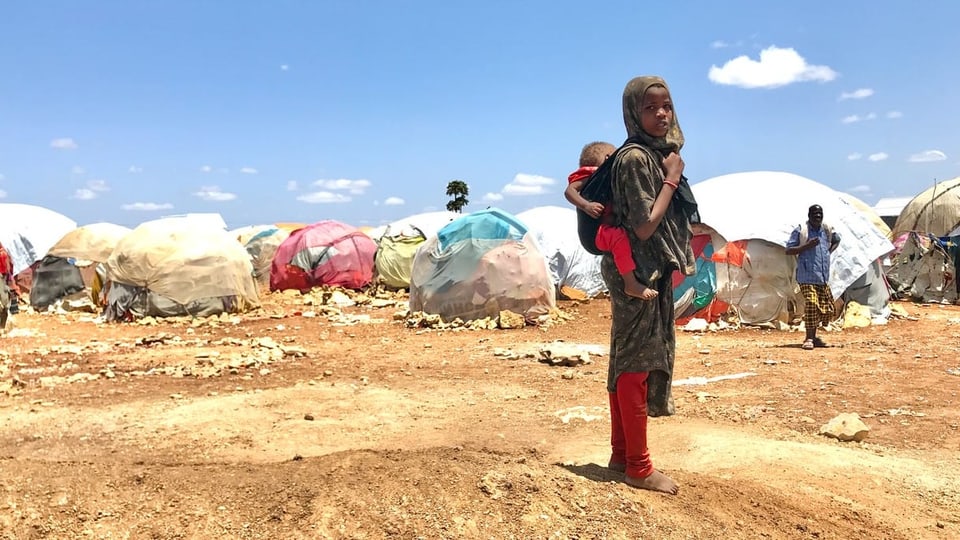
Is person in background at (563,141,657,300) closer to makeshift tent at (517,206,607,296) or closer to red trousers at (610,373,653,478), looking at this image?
Result: red trousers at (610,373,653,478)

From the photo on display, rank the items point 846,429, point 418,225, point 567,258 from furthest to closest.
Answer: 1. point 418,225
2. point 567,258
3. point 846,429

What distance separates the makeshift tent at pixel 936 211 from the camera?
24406 mm

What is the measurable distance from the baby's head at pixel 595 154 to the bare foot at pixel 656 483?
1.49 meters

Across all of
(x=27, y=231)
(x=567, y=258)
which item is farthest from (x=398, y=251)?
(x=27, y=231)

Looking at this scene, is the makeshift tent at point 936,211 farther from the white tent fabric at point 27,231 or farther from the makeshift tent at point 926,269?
the white tent fabric at point 27,231

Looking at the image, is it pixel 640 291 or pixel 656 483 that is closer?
pixel 640 291

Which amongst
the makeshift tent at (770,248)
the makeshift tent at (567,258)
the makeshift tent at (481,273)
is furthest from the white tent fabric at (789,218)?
the makeshift tent at (567,258)

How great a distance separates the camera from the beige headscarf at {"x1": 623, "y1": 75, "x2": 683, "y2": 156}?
3205mm

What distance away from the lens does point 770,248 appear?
1178 centimetres

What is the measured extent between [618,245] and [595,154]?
60 centimetres

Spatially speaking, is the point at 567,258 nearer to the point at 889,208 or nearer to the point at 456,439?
the point at 456,439

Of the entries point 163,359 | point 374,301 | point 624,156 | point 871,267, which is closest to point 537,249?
point 374,301

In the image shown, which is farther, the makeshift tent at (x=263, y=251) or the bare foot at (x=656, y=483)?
the makeshift tent at (x=263, y=251)

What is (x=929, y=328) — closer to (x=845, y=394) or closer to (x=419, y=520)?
(x=845, y=394)
